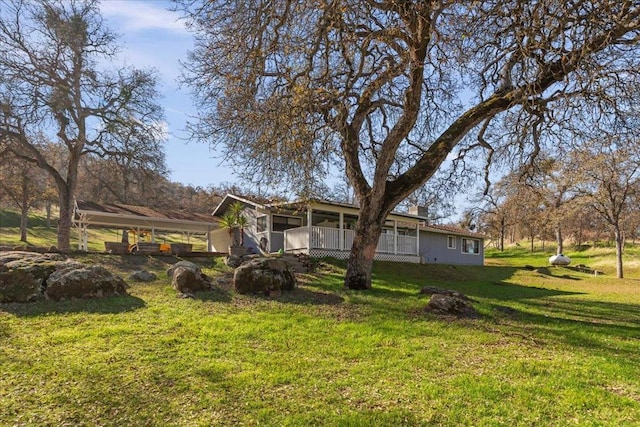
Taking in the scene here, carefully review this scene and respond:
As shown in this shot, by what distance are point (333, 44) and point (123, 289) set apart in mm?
6607

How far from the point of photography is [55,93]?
19016 mm

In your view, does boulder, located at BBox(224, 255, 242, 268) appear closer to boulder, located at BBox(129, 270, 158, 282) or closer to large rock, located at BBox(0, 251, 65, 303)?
boulder, located at BBox(129, 270, 158, 282)

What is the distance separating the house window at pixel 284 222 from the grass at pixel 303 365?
524 inches

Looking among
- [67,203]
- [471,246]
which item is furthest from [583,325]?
[471,246]

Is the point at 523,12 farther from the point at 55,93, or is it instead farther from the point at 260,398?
the point at 55,93

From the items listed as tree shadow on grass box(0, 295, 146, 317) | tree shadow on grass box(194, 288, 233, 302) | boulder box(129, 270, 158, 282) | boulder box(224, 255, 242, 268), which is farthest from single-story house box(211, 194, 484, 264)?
tree shadow on grass box(0, 295, 146, 317)

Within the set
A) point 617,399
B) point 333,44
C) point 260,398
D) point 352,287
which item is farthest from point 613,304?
point 260,398

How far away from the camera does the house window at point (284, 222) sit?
2191 cm

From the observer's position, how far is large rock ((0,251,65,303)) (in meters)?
7.66

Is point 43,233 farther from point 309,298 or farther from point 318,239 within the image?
point 309,298

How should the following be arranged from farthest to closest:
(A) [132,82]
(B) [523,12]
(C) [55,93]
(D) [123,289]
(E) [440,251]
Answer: (E) [440,251], (A) [132,82], (C) [55,93], (D) [123,289], (B) [523,12]

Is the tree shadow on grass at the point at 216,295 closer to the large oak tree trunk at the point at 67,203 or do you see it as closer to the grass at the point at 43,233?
the large oak tree trunk at the point at 67,203

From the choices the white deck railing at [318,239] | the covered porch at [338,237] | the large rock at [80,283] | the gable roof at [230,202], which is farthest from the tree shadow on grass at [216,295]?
the gable roof at [230,202]

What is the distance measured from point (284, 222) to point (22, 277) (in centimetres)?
1491
